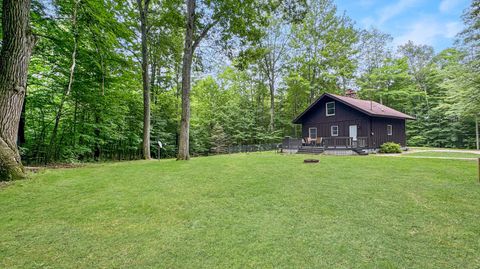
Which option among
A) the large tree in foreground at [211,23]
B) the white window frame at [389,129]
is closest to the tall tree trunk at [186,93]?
the large tree in foreground at [211,23]

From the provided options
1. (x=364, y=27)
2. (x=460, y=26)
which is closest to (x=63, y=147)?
(x=460, y=26)

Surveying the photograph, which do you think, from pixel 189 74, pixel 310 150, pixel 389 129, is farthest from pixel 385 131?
pixel 189 74

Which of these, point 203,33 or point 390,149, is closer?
point 203,33

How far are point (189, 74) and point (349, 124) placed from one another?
12729 mm

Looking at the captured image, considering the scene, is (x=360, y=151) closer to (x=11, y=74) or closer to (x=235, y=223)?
(x=235, y=223)

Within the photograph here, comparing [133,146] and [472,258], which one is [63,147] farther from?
[472,258]

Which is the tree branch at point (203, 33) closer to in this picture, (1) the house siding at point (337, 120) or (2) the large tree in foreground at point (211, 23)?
(2) the large tree in foreground at point (211, 23)

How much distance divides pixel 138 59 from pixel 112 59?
7.68 ft

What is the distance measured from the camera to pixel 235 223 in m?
3.36

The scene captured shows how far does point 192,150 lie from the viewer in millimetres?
22453

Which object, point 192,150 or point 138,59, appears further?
point 192,150

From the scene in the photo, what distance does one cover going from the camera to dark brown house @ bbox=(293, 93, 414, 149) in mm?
15383

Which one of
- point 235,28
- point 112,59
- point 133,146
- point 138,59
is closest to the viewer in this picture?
point 112,59

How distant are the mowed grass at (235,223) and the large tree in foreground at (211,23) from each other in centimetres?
464
